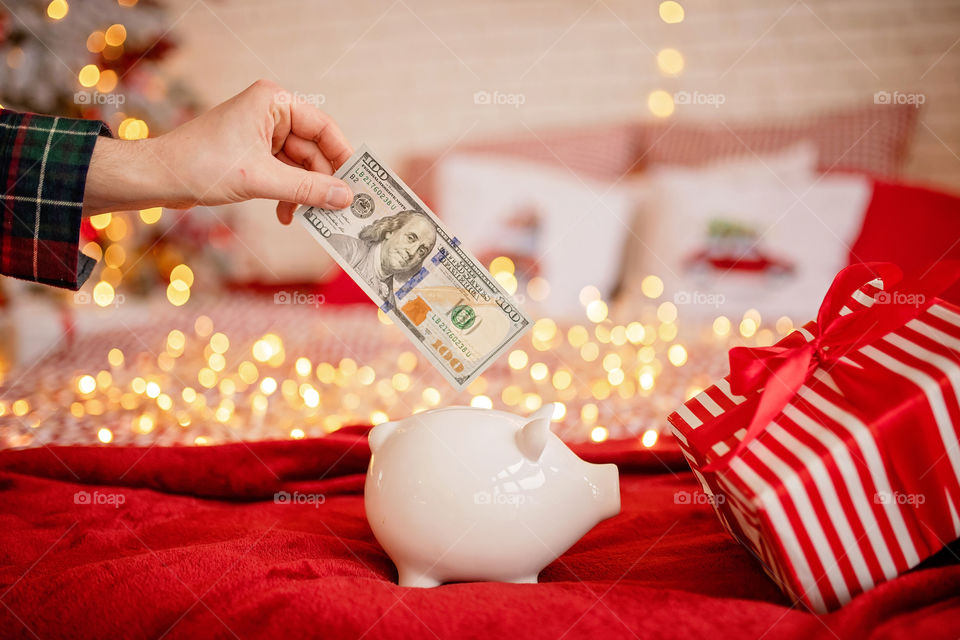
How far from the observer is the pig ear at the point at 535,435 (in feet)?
2.28

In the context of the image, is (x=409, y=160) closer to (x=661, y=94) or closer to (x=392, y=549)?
(x=661, y=94)

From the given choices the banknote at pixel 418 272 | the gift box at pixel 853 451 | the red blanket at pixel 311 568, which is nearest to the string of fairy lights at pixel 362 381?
the red blanket at pixel 311 568

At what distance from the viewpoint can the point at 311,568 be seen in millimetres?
707

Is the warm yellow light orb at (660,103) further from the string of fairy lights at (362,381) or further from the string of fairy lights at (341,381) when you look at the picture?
the string of fairy lights at (341,381)

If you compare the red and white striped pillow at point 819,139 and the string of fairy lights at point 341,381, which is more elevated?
the red and white striped pillow at point 819,139

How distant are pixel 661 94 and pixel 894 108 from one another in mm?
792

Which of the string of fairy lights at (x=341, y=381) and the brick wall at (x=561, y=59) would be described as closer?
the string of fairy lights at (x=341, y=381)

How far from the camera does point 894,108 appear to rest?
2307 mm

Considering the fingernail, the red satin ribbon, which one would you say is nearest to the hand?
the fingernail

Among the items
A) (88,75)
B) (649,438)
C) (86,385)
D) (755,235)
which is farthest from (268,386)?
(88,75)

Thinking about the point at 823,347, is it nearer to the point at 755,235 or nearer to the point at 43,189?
the point at 43,189

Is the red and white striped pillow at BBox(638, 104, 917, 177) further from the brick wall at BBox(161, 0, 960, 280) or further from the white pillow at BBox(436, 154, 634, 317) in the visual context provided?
the white pillow at BBox(436, 154, 634, 317)

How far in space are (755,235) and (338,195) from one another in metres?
1.47

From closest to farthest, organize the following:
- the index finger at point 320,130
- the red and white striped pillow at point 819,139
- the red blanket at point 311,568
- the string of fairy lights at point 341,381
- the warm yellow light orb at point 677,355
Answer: the red blanket at point 311,568
the index finger at point 320,130
the string of fairy lights at point 341,381
the warm yellow light orb at point 677,355
the red and white striped pillow at point 819,139
